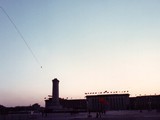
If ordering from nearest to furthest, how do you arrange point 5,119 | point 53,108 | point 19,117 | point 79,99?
point 5,119 < point 19,117 < point 53,108 < point 79,99

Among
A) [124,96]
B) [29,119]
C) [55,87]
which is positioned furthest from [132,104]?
[29,119]

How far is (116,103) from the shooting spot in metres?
138

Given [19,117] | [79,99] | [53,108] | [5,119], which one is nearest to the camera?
[5,119]

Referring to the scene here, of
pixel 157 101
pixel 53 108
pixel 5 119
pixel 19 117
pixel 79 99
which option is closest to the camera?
pixel 5 119

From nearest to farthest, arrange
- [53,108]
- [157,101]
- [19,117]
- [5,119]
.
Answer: [5,119]
[19,117]
[53,108]
[157,101]

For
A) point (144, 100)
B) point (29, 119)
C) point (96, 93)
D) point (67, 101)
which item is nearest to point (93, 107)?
point (96, 93)

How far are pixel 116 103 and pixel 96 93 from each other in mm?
13147

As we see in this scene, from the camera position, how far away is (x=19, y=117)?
1443 inches

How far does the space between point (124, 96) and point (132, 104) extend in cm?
695

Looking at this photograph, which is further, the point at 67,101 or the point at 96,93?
the point at 67,101

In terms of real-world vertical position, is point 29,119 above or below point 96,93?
below

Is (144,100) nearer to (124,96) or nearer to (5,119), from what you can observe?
(124,96)

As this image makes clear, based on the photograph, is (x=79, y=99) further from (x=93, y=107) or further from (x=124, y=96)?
(x=124, y=96)

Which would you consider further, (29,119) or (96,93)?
(96,93)
